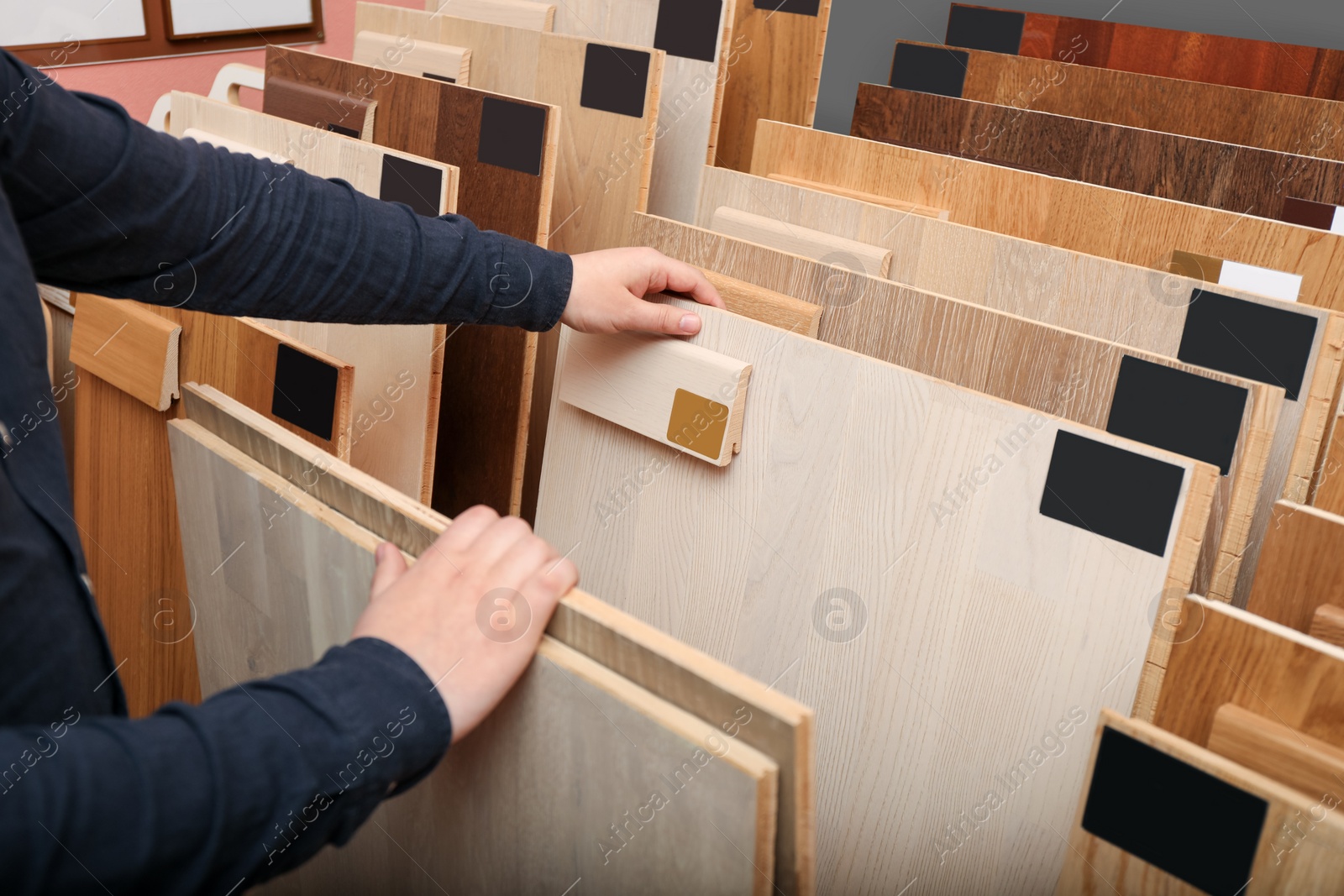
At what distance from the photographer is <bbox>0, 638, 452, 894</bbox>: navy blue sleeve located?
46 centimetres

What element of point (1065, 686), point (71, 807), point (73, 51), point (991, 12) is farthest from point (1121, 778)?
point (73, 51)

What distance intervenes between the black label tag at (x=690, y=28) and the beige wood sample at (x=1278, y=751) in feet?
3.45

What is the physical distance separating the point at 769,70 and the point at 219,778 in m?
1.43

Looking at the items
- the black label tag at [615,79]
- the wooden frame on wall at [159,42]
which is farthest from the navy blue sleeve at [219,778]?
the wooden frame on wall at [159,42]

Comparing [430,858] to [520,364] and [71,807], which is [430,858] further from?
[520,364]

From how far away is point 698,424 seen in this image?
96cm

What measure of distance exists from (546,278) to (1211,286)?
1.88ft

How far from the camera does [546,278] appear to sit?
933 mm

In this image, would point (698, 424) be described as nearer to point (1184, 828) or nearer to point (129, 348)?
point (1184, 828)

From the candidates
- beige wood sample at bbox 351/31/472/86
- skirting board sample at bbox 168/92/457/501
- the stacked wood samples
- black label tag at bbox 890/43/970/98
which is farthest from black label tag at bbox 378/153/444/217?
the stacked wood samples

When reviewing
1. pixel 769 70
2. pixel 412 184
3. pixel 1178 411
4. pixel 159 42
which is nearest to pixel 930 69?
pixel 769 70

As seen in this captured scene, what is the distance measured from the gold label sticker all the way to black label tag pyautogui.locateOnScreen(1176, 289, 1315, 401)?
1.34ft

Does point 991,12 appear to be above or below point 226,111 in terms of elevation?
above

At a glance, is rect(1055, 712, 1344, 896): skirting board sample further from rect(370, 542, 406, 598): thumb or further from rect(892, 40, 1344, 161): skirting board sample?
rect(892, 40, 1344, 161): skirting board sample
